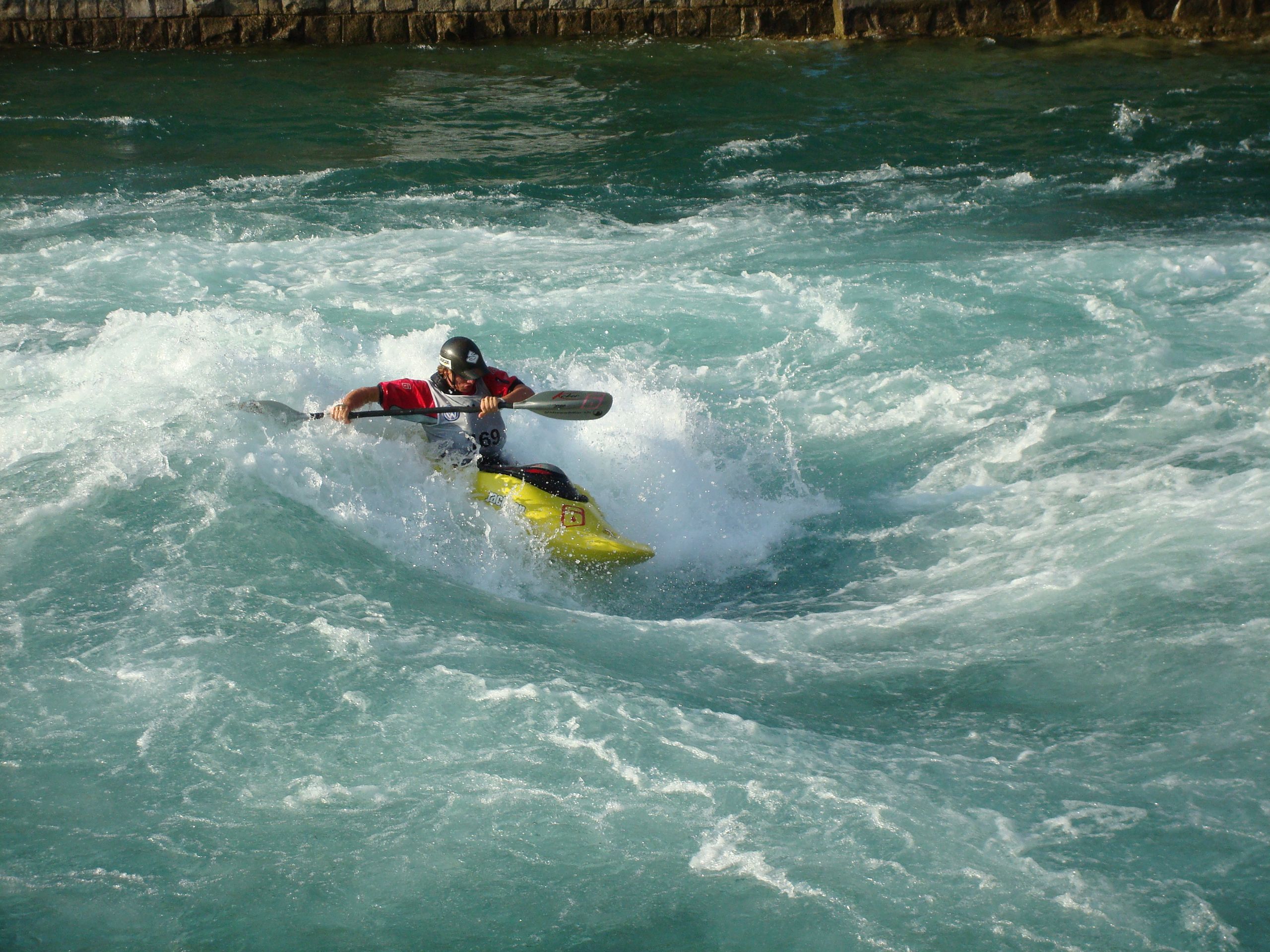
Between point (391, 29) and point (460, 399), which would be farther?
point (391, 29)

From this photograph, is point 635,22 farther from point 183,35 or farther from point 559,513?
point 559,513

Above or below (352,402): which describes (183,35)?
above

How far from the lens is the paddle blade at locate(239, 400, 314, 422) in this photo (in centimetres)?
696

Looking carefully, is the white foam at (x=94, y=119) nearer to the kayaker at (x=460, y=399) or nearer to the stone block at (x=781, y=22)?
the stone block at (x=781, y=22)

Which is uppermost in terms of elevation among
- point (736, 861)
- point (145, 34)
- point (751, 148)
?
point (145, 34)

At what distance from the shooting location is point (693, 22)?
19000mm

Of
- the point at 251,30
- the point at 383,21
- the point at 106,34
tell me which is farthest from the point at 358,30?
the point at 106,34

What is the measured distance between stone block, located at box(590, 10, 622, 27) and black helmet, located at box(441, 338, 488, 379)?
558 inches

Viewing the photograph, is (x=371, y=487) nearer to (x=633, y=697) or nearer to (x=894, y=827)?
(x=633, y=697)

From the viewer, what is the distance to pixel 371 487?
684 centimetres

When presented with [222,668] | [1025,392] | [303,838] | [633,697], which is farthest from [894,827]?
[1025,392]

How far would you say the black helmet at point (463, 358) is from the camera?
6.68 m

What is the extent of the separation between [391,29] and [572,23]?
313cm

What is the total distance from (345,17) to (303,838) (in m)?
18.1
